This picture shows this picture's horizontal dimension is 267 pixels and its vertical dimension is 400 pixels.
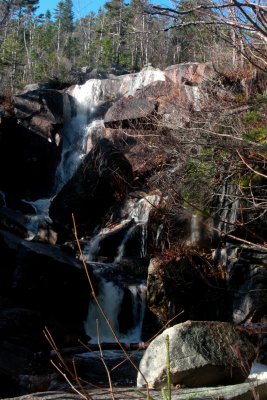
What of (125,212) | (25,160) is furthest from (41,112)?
(125,212)

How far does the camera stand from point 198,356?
527 centimetres

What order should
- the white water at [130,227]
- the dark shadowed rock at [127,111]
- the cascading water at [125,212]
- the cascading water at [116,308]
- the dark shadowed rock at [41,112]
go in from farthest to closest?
the dark shadowed rock at [41,112] → the dark shadowed rock at [127,111] → the white water at [130,227] → the cascading water at [125,212] → the cascading water at [116,308]

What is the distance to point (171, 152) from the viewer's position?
11359mm

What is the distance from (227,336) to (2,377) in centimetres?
394

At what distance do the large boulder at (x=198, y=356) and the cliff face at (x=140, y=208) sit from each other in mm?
430

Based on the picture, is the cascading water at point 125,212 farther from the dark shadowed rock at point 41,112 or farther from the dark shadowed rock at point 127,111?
the dark shadowed rock at point 127,111

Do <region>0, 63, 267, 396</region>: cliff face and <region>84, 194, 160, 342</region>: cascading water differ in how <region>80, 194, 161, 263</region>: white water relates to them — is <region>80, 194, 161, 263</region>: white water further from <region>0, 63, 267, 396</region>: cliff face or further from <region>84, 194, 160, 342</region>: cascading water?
<region>84, 194, 160, 342</region>: cascading water

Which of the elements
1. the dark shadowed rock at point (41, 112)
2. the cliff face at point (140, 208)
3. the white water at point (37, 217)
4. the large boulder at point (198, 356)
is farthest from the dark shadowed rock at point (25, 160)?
the large boulder at point (198, 356)

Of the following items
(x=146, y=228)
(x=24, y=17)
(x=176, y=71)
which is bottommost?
(x=146, y=228)

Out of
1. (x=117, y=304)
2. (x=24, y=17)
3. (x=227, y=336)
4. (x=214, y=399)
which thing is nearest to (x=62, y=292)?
(x=117, y=304)

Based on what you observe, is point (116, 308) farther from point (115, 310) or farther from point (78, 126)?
point (78, 126)

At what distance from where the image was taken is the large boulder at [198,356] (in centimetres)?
520

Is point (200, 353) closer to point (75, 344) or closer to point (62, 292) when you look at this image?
point (75, 344)

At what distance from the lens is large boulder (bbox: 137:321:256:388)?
5.20 m
